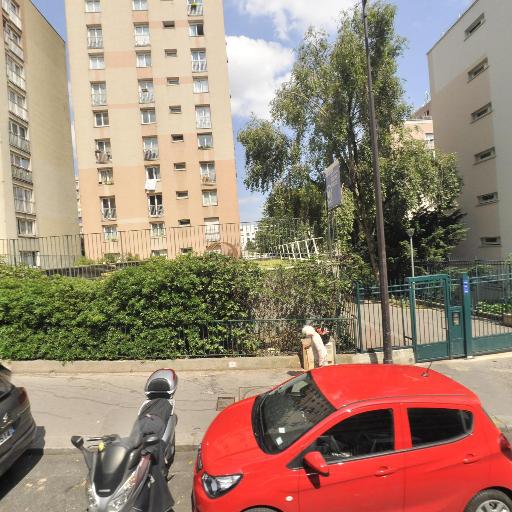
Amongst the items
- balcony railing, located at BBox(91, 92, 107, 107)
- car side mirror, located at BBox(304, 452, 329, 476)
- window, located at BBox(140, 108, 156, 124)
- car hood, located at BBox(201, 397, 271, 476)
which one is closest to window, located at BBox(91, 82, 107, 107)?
balcony railing, located at BBox(91, 92, 107, 107)

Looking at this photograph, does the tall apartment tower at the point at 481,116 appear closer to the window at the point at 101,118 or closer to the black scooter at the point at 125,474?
the black scooter at the point at 125,474

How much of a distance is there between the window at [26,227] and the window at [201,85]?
53.9 ft

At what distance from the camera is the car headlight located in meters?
3.40

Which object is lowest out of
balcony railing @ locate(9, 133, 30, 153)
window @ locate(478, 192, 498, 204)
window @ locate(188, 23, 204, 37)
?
window @ locate(478, 192, 498, 204)

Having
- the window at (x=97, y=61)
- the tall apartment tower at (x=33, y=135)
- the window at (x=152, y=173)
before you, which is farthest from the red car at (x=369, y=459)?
the window at (x=97, y=61)

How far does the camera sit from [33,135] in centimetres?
3148

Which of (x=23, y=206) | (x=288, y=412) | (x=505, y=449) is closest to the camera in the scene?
(x=505, y=449)

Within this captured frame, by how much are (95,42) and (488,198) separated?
30.4m

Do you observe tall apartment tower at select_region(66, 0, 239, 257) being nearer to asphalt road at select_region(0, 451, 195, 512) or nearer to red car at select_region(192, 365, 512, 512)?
asphalt road at select_region(0, 451, 195, 512)

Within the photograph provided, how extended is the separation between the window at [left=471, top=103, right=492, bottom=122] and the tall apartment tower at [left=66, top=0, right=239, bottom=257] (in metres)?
17.5

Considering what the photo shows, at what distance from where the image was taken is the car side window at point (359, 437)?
349cm

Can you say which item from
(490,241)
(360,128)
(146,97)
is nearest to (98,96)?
(146,97)

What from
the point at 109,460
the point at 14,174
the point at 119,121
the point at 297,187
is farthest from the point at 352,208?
the point at 14,174

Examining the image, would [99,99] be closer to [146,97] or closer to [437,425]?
[146,97]
